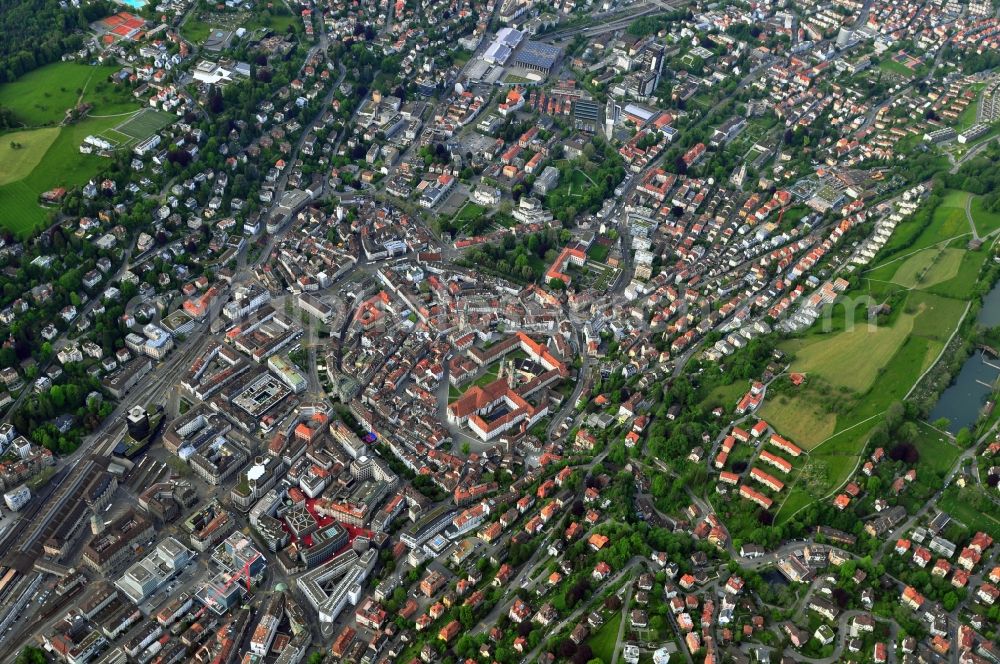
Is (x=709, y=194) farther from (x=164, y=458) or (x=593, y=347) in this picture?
(x=164, y=458)

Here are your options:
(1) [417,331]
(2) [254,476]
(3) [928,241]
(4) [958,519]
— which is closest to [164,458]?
(2) [254,476]

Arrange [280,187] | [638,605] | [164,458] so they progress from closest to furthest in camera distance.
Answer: [638,605]
[164,458]
[280,187]

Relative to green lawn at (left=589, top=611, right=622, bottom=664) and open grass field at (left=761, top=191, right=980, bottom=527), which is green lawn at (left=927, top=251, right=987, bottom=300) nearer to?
open grass field at (left=761, top=191, right=980, bottom=527)

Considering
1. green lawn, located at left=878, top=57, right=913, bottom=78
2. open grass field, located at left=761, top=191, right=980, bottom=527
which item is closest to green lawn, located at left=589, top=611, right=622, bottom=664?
open grass field, located at left=761, top=191, right=980, bottom=527

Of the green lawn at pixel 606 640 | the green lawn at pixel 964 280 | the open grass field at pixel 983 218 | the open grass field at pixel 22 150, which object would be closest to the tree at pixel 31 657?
the green lawn at pixel 606 640

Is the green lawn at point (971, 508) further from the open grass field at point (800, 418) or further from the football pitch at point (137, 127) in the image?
the football pitch at point (137, 127)

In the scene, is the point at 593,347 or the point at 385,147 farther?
A: the point at 385,147
